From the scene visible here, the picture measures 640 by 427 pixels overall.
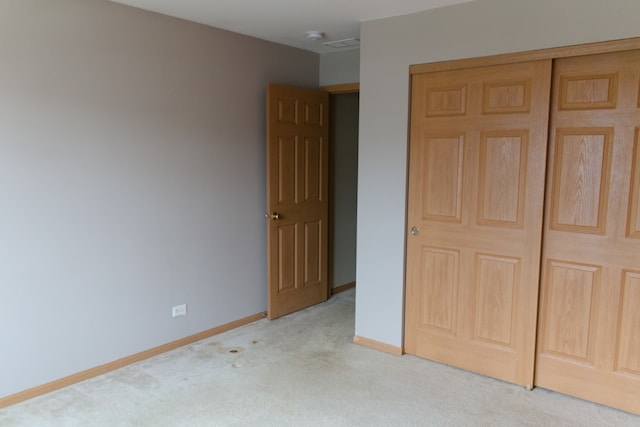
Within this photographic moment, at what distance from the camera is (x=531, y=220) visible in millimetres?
2818

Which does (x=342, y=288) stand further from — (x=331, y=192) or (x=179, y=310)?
(x=179, y=310)

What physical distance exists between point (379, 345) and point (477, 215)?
1.21m

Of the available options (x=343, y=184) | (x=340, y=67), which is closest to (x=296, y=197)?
(x=343, y=184)

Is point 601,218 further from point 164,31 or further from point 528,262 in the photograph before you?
point 164,31

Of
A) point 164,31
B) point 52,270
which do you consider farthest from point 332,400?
point 164,31

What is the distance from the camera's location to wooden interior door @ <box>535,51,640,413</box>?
8.30 feet

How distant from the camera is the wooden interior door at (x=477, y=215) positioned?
9.25 ft

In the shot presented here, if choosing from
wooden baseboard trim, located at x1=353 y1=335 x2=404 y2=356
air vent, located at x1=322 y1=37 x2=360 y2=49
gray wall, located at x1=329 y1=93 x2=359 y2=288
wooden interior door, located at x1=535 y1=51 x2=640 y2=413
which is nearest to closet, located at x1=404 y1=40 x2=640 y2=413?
wooden interior door, located at x1=535 y1=51 x2=640 y2=413

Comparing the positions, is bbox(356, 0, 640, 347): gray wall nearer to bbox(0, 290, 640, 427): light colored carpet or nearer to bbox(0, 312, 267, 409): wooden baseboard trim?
bbox(0, 290, 640, 427): light colored carpet

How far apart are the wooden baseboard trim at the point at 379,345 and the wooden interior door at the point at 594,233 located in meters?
1.00

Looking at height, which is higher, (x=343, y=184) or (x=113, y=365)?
(x=343, y=184)

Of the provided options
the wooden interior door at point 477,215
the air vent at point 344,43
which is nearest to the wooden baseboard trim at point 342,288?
the wooden interior door at point 477,215

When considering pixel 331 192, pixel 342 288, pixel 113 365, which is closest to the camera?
pixel 113 365

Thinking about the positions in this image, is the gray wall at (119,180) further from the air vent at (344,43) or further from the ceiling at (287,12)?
the air vent at (344,43)
